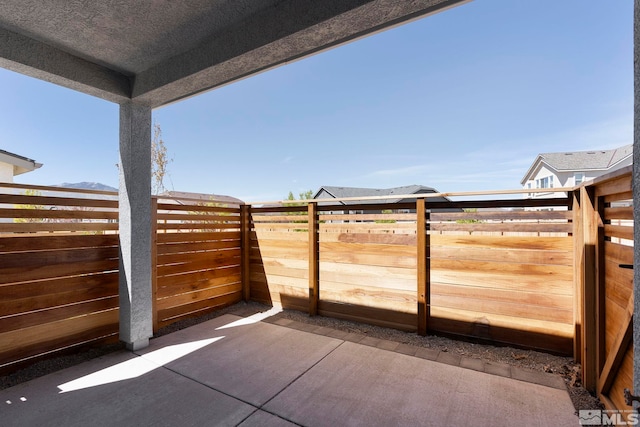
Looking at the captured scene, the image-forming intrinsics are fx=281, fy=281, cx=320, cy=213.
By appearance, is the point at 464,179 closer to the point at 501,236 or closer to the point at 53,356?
the point at 501,236

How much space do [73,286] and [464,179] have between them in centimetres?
2005

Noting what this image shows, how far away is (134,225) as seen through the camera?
282 centimetres

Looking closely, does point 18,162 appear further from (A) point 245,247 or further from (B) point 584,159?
(B) point 584,159

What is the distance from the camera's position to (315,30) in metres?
→ 1.82

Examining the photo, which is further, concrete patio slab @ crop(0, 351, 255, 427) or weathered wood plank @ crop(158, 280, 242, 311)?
weathered wood plank @ crop(158, 280, 242, 311)

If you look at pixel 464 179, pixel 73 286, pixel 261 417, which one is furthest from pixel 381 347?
pixel 464 179

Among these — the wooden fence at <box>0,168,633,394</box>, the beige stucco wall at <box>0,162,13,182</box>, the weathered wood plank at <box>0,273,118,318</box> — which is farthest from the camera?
the beige stucco wall at <box>0,162,13,182</box>

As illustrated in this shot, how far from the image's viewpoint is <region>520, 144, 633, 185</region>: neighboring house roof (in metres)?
10.8

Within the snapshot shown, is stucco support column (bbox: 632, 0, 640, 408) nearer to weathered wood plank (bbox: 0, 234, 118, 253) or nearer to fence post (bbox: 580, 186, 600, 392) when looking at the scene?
fence post (bbox: 580, 186, 600, 392)

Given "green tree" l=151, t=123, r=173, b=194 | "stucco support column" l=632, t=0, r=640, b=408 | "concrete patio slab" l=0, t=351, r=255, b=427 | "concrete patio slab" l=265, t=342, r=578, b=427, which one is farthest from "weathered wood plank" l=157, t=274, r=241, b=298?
"green tree" l=151, t=123, r=173, b=194

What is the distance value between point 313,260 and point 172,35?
2.84m

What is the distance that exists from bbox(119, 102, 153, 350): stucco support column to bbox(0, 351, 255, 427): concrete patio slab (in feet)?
1.54

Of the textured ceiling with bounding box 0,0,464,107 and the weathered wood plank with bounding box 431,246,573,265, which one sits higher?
the textured ceiling with bounding box 0,0,464,107

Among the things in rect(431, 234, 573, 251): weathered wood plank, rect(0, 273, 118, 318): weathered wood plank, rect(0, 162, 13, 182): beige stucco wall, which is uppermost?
rect(0, 162, 13, 182): beige stucco wall
